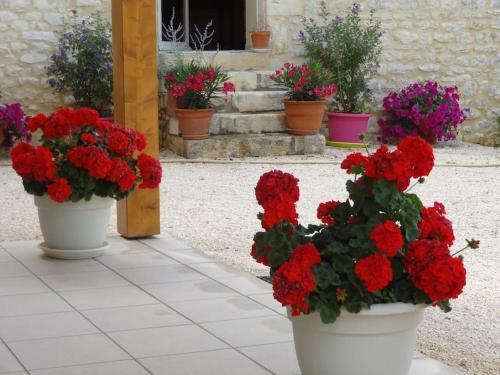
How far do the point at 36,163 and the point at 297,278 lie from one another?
8.16ft

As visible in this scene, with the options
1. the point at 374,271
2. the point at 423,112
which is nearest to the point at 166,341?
the point at 374,271

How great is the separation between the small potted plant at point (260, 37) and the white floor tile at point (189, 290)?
6.07 m

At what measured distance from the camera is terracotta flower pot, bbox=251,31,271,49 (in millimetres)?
10383

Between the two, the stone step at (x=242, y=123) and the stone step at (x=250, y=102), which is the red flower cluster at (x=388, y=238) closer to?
the stone step at (x=242, y=123)

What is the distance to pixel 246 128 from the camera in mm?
9789

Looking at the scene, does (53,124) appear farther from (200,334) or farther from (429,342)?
(429,342)

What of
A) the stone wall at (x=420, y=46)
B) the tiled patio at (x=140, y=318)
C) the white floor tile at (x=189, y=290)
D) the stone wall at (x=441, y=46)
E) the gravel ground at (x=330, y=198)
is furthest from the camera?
the stone wall at (x=441, y=46)

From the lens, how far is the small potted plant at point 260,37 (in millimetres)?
10391

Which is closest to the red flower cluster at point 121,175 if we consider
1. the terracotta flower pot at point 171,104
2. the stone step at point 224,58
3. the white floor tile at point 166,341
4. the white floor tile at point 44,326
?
the white floor tile at point 44,326

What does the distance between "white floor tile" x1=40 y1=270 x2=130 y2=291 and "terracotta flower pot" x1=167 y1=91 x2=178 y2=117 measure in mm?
4963

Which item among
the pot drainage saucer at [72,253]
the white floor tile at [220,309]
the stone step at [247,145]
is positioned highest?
the stone step at [247,145]

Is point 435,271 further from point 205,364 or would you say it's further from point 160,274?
point 160,274

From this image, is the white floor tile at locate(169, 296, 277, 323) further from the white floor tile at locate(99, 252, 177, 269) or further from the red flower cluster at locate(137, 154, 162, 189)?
the red flower cluster at locate(137, 154, 162, 189)

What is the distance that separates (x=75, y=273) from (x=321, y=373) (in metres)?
2.26
